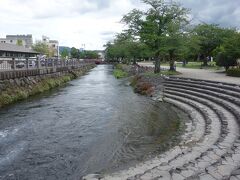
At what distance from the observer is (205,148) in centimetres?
912

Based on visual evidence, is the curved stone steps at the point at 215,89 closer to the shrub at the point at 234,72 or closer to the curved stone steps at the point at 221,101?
the curved stone steps at the point at 221,101

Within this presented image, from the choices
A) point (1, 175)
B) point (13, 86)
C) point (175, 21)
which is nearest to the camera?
point (1, 175)

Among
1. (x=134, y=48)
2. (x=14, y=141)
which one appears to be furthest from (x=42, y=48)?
(x=14, y=141)

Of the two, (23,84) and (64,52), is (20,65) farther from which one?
(64,52)

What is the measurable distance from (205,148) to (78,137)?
5272mm

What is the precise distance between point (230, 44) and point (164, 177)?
29406 mm

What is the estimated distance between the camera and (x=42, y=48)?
100 metres

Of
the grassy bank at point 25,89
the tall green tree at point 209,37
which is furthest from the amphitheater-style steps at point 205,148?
the tall green tree at point 209,37

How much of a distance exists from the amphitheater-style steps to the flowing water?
3.11 ft

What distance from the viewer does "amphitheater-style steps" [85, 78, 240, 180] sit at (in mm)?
7156

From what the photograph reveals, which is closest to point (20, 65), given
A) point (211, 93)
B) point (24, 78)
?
point (24, 78)

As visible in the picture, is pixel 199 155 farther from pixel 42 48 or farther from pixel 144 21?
pixel 42 48

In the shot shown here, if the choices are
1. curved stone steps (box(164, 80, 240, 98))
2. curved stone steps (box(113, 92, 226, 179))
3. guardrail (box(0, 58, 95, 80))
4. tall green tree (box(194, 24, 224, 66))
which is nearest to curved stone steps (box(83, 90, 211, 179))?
curved stone steps (box(113, 92, 226, 179))

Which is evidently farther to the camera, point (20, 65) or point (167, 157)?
point (20, 65)
